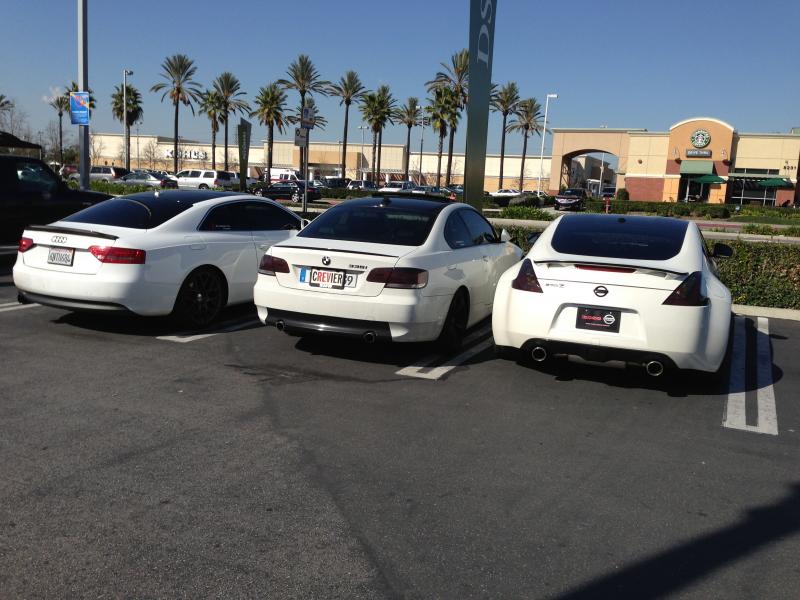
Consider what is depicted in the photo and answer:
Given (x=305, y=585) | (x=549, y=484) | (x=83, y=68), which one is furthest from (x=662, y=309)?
(x=83, y=68)

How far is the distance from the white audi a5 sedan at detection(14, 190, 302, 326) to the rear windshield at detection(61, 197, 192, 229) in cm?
1

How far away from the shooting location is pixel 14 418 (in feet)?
15.4

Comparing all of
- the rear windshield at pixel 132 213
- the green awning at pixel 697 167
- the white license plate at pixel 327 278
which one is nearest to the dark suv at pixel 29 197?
the rear windshield at pixel 132 213

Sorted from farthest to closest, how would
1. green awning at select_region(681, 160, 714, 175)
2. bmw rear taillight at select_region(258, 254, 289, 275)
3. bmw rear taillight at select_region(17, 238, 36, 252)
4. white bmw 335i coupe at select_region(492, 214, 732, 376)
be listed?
green awning at select_region(681, 160, 714, 175)
bmw rear taillight at select_region(17, 238, 36, 252)
bmw rear taillight at select_region(258, 254, 289, 275)
white bmw 335i coupe at select_region(492, 214, 732, 376)

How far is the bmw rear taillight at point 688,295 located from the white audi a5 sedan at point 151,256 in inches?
183

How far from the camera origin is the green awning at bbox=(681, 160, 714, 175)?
5869 cm

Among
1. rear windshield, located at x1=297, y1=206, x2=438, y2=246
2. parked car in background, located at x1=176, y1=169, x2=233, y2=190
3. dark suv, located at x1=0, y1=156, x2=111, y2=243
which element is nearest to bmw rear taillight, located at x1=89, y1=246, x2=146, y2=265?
rear windshield, located at x1=297, y1=206, x2=438, y2=246

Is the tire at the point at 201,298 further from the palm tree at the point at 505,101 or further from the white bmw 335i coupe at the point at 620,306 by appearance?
the palm tree at the point at 505,101

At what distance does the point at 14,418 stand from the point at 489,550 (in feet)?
10.8

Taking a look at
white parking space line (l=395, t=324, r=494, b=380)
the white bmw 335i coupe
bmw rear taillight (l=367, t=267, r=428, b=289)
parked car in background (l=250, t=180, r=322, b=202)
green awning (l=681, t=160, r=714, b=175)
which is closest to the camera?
the white bmw 335i coupe

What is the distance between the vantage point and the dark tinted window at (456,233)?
7.09m

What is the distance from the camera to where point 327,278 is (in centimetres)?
629

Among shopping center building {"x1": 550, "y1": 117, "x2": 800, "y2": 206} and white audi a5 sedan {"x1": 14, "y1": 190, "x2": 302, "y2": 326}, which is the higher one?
shopping center building {"x1": 550, "y1": 117, "x2": 800, "y2": 206}

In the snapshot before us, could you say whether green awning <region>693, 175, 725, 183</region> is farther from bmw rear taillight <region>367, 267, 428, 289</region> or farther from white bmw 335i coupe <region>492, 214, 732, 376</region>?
bmw rear taillight <region>367, 267, 428, 289</region>
